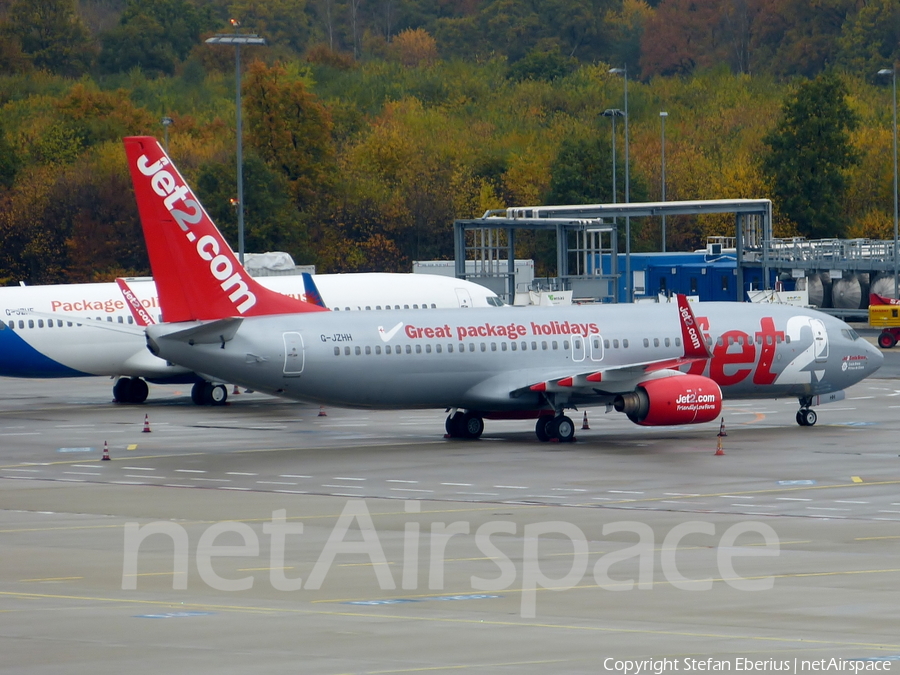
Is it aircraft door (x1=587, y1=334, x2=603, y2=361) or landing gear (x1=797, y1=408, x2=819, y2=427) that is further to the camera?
landing gear (x1=797, y1=408, x2=819, y2=427)

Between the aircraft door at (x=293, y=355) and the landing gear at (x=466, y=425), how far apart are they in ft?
17.9

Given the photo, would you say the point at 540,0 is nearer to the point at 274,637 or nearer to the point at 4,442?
the point at 4,442

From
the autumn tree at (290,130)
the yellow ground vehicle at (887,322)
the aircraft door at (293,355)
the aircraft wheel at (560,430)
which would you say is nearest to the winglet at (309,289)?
the aircraft door at (293,355)

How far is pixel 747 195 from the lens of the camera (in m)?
124

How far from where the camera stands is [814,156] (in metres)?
114

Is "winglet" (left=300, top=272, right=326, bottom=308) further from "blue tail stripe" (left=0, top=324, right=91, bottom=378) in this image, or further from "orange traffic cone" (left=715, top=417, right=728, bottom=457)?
"orange traffic cone" (left=715, top=417, right=728, bottom=457)

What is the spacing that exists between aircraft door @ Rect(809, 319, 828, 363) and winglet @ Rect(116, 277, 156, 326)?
20928 millimetres

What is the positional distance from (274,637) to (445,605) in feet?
9.82

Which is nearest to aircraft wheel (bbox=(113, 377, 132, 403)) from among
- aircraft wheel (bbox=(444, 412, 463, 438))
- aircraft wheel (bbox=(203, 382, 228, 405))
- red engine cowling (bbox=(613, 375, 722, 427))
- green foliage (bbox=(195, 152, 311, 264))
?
aircraft wheel (bbox=(203, 382, 228, 405))

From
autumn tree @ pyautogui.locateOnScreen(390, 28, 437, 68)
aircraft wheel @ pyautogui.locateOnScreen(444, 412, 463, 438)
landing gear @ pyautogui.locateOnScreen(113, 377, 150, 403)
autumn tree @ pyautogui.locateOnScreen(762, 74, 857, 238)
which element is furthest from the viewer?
autumn tree @ pyautogui.locateOnScreen(390, 28, 437, 68)

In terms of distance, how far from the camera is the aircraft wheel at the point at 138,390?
189 ft

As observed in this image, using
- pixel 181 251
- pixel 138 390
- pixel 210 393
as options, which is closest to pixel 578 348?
pixel 181 251

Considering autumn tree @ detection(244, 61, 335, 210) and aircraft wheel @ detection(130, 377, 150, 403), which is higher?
autumn tree @ detection(244, 61, 335, 210)

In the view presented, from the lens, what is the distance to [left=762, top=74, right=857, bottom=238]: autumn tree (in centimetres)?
11362
